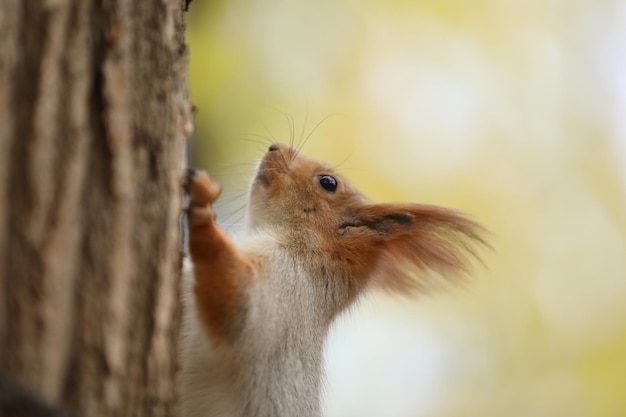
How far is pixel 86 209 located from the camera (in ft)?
5.54

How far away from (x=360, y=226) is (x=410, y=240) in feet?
0.75

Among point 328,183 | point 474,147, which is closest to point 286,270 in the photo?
point 328,183

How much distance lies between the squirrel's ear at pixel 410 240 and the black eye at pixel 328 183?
0.57 feet

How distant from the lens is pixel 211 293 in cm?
269

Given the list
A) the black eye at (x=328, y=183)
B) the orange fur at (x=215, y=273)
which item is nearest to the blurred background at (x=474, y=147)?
the black eye at (x=328, y=183)

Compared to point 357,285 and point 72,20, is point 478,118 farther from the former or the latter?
point 72,20

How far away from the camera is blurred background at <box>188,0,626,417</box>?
6844 millimetres

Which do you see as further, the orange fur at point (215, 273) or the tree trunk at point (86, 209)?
the orange fur at point (215, 273)

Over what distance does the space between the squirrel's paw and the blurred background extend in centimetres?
359

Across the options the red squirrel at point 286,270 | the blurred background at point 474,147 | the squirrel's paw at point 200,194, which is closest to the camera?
the squirrel's paw at point 200,194

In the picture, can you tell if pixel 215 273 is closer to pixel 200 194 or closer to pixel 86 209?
pixel 200 194

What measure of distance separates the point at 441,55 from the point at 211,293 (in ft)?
18.3

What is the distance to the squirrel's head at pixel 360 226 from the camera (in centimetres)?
339

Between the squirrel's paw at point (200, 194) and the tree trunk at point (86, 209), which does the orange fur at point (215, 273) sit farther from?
the tree trunk at point (86, 209)
